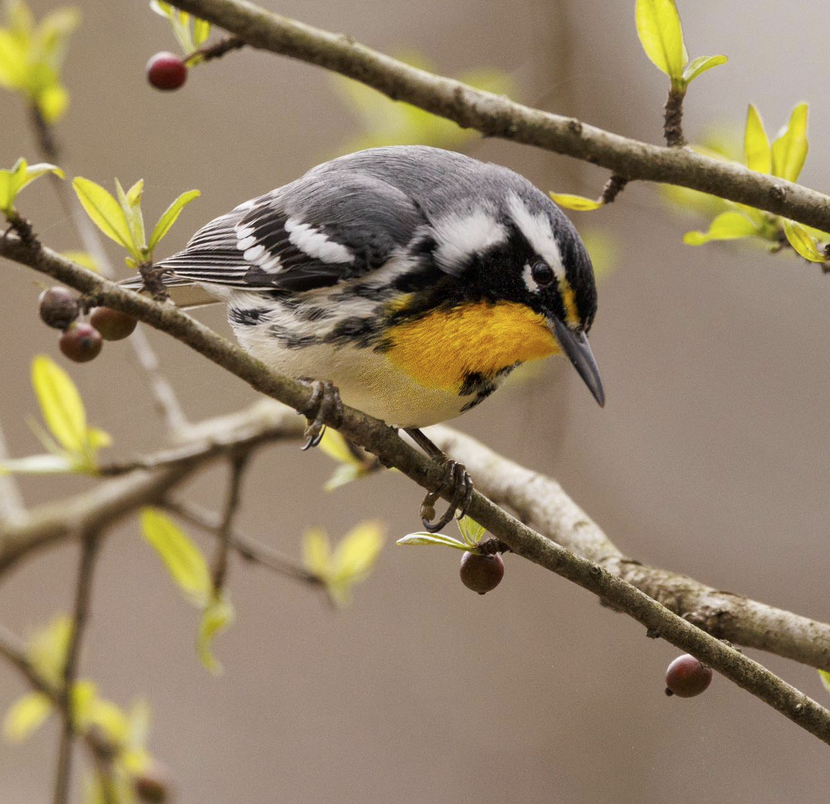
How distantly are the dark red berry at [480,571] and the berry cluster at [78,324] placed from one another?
61 centimetres

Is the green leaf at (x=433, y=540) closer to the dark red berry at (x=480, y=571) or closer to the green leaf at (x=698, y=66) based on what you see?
the dark red berry at (x=480, y=571)

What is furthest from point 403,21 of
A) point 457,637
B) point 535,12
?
point 457,637

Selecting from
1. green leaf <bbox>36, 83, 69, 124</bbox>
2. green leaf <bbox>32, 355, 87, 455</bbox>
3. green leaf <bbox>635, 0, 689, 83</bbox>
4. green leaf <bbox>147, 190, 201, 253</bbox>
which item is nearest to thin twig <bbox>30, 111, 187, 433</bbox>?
green leaf <bbox>36, 83, 69, 124</bbox>

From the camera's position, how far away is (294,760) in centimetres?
405

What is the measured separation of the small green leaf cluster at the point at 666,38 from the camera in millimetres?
1359

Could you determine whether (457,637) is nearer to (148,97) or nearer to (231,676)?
(231,676)

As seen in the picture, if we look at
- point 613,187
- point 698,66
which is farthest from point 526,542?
point 698,66

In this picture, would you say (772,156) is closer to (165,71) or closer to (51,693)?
(165,71)

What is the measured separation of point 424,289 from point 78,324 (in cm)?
57

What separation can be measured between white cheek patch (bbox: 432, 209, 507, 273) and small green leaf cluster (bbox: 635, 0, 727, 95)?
1.30 feet

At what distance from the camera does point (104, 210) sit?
1.31 m

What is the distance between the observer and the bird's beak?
1.49 m

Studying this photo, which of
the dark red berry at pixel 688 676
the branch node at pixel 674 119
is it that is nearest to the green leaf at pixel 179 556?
the dark red berry at pixel 688 676

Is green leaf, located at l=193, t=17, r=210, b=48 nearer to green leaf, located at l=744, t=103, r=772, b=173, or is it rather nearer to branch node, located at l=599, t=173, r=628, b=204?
branch node, located at l=599, t=173, r=628, b=204
